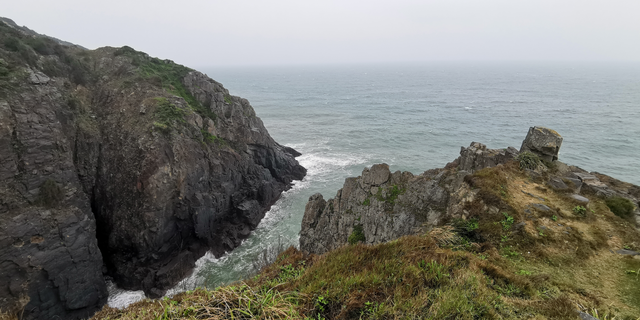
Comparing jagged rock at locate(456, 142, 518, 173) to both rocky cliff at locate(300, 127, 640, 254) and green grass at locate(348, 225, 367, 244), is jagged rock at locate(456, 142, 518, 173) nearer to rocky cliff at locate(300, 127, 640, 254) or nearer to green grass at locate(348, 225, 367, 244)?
rocky cliff at locate(300, 127, 640, 254)

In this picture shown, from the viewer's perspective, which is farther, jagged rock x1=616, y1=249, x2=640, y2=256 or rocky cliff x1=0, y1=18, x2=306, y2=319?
rocky cliff x1=0, y1=18, x2=306, y2=319

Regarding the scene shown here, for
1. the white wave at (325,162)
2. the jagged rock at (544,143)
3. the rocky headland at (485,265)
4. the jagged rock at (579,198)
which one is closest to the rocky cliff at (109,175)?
the white wave at (325,162)

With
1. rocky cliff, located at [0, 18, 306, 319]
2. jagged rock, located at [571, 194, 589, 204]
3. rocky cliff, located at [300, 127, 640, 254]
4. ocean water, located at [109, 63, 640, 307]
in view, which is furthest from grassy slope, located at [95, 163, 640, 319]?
ocean water, located at [109, 63, 640, 307]

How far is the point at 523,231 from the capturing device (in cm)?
988

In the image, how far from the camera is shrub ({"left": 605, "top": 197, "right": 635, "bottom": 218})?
11.3 metres

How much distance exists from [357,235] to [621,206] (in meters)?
12.7

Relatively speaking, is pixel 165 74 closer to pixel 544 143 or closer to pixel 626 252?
pixel 544 143

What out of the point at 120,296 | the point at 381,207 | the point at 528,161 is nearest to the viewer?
the point at 528,161

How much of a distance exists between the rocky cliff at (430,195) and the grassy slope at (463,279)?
5.30 ft

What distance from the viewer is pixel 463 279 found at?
6.34m

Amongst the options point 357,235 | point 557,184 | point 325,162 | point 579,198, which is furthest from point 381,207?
point 325,162

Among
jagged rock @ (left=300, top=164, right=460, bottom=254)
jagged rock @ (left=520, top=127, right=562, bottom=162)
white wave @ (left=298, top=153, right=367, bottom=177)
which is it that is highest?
jagged rock @ (left=520, top=127, right=562, bottom=162)

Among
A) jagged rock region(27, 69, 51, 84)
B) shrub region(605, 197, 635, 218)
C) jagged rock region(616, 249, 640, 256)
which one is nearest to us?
jagged rock region(616, 249, 640, 256)

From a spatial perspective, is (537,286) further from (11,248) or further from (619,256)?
(11,248)
